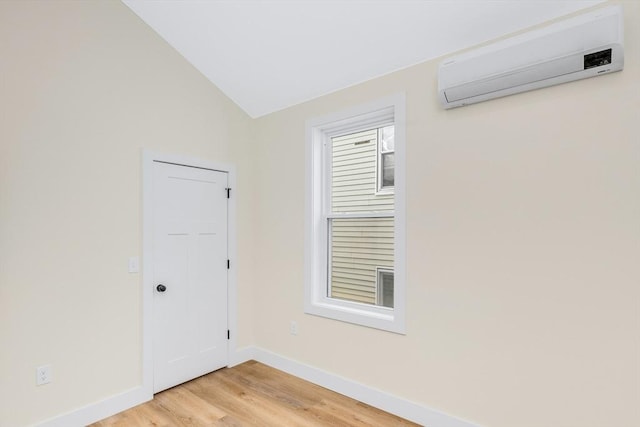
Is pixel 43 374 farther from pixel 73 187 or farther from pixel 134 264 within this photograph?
pixel 73 187

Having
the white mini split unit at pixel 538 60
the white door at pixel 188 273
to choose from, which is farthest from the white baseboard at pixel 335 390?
the white mini split unit at pixel 538 60

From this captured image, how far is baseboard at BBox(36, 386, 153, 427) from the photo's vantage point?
232cm

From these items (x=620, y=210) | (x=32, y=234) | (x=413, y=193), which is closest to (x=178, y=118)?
(x=32, y=234)

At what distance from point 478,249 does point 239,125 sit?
8.55 feet

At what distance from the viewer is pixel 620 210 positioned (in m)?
1.77

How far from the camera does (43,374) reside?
227 centimetres

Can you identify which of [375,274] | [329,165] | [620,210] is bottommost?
[375,274]

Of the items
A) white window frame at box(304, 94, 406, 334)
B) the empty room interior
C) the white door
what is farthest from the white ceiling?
the white door

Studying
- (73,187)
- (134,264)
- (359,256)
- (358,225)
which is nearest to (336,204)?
(358,225)

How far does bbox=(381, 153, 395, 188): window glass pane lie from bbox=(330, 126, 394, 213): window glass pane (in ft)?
0.03

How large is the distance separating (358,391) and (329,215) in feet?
4.98

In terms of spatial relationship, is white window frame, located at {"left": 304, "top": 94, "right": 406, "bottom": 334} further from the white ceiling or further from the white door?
→ the white door

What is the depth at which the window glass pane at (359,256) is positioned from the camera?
2.84 m

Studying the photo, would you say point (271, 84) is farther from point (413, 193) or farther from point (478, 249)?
point (478, 249)
